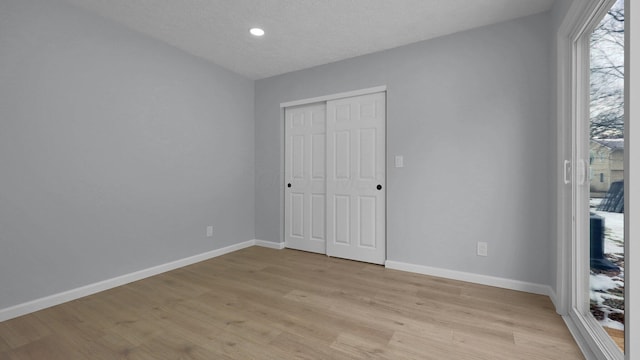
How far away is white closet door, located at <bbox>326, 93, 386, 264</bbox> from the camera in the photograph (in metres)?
3.40

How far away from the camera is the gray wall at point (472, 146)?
2.57m

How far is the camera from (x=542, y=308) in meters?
2.26

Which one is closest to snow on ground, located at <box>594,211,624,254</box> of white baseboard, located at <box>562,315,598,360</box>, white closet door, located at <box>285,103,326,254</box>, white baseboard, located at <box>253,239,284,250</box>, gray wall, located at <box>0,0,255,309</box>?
white baseboard, located at <box>562,315,598,360</box>

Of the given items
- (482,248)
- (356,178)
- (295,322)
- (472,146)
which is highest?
(472,146)

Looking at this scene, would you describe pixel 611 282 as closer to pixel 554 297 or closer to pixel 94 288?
pixel 554 297

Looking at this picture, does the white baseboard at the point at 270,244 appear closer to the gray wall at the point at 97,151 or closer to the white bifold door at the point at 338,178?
the white bifold door at the point at 338,178

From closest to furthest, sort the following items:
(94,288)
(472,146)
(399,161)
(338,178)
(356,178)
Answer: (94,288) < (472,146) < (399,161) < (356,178) < (338,178)

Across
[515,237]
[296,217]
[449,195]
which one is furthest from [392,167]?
[296,217]

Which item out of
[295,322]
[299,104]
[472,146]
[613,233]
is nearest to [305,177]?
[299,104]

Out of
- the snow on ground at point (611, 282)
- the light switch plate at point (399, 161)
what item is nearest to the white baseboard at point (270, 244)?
the light switch plate at point (399, 161)

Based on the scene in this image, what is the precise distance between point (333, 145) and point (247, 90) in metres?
1.62

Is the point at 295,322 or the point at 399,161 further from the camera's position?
the point at 399,161

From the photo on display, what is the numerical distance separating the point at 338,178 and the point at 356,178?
0.86 feet

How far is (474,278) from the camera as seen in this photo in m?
2.83
